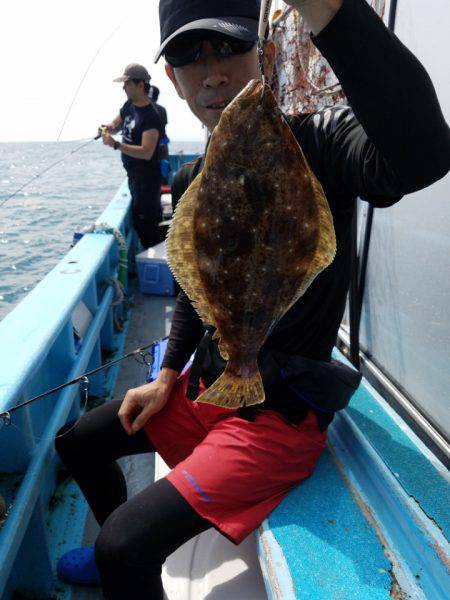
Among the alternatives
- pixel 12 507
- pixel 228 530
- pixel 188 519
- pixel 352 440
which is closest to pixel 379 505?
pixel 352 440

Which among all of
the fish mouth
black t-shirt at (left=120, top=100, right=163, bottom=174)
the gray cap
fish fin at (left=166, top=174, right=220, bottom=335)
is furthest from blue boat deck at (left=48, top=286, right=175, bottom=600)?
the gray cap

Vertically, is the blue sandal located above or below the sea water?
above

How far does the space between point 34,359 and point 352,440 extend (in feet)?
5.42

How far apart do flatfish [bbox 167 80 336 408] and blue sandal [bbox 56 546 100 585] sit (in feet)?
4.94

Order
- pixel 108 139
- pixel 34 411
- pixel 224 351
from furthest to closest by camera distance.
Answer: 1. pixel 108 139
2. pixel 34 411
3. pixel 224 351

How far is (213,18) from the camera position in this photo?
157 cm

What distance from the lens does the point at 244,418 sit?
189cm

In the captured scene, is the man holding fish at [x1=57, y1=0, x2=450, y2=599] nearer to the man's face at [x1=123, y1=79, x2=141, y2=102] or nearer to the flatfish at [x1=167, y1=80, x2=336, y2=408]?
the flatfish at [x1=167, y1=80, x2=336, y2=408]

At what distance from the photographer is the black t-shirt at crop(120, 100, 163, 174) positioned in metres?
6.11

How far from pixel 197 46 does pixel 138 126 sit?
4855 millimetres

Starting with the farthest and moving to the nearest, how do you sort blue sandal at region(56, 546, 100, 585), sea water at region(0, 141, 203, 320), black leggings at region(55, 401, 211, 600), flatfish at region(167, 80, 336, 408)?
1. sea water at region(0, 141, 203, 320)
2. blue sandal at region(56, 546, 100, 585)
3. black leggings at region(55, 401, 211, 600)
4. flatfish at region(167, 80, 336, 408)

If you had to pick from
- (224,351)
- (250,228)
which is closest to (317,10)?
(250,228)

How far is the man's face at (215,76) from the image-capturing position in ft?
5.51

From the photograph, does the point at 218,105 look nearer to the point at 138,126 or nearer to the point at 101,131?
the point at 138,126
